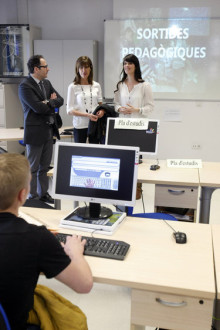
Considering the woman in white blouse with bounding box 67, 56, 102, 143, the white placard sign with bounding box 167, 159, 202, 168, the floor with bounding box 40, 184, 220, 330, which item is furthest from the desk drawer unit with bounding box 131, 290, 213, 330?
the woman in white blouse with bounding box 67, 56, 102, 143

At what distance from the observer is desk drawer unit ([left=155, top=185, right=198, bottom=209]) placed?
8.80 ft

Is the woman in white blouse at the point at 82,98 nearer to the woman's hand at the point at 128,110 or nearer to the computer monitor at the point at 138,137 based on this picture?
the woman's hand at the point at 128,110

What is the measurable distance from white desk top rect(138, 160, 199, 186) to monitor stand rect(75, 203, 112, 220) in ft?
2.63

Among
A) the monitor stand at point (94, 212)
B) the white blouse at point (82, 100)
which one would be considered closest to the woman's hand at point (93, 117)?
the white blouse at point (82, 100)

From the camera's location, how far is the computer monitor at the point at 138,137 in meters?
3.02

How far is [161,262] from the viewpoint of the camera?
58.7 inches

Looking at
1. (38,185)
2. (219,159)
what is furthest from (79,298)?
(219,159)

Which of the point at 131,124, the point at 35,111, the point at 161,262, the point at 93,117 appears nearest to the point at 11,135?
the point at 35,111

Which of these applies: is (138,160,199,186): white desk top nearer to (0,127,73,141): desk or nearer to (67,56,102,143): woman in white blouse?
(67,56,102,143): woman in white blouse

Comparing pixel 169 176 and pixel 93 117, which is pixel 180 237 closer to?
pixel 169 176

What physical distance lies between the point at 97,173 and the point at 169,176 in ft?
3.48

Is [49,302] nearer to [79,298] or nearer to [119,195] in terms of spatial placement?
[119,195]

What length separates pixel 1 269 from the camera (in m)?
1.15

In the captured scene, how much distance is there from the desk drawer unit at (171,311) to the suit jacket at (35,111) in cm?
264
